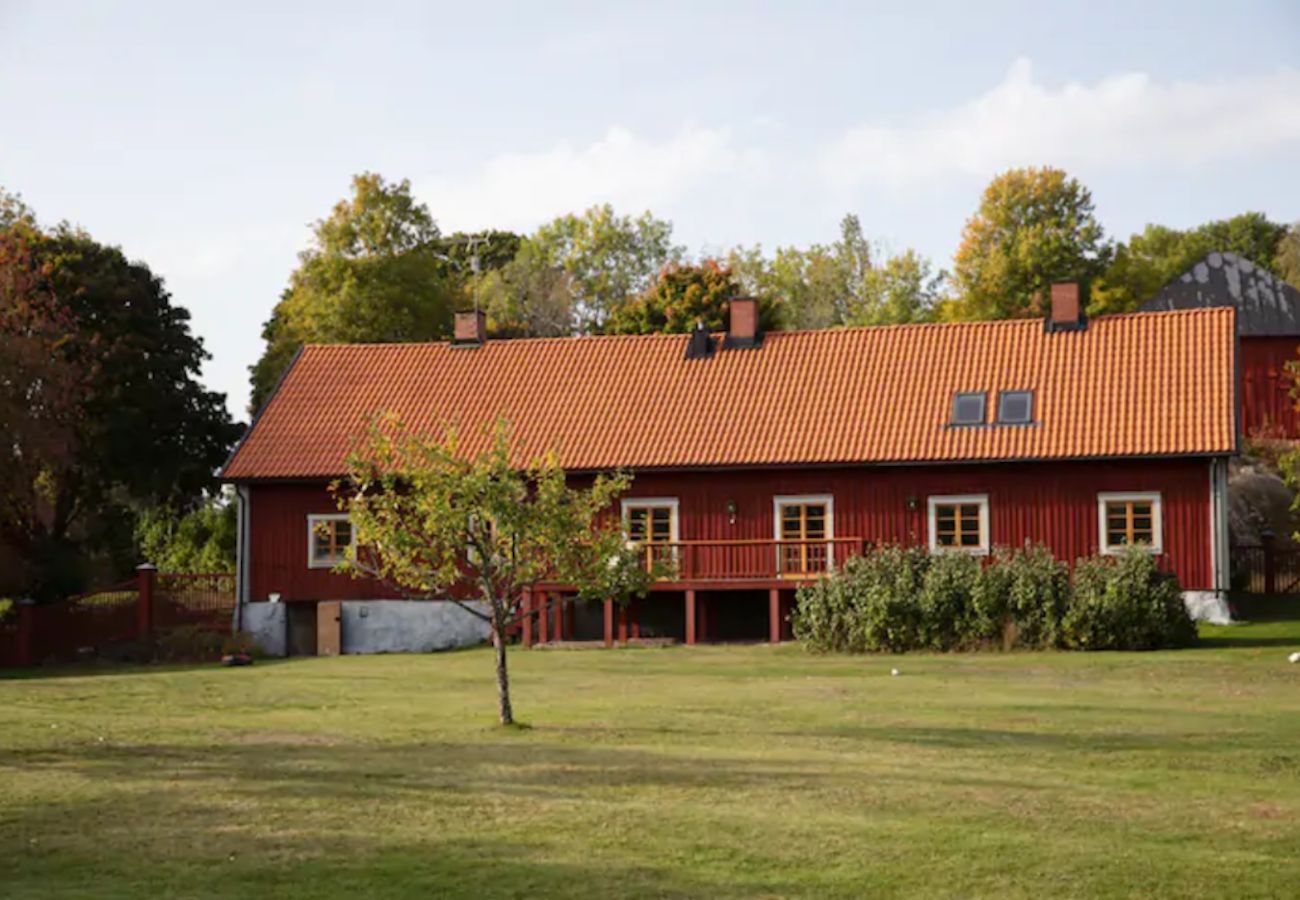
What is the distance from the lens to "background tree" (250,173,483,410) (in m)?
62.5

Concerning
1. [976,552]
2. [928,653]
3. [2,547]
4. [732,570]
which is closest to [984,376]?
[976,552]

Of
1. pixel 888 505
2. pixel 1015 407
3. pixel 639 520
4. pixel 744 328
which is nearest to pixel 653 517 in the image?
pixel 639 520

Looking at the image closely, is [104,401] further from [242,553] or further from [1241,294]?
[1241,294]

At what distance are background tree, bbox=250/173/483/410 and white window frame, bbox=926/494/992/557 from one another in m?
26.7

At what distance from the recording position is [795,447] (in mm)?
39406

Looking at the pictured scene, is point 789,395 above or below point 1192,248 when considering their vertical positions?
below

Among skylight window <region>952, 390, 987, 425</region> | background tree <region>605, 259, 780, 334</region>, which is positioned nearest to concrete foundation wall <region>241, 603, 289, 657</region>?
skylight window <region>952, 390, 987, 425</region>

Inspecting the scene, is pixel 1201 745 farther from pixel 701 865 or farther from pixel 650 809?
pixel 701 865

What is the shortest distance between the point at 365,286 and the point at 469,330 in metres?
17.7

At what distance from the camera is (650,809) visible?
48.8ft

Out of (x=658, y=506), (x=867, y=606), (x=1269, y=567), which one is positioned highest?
(x=658, y=506)

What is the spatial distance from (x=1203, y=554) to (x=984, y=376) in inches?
241

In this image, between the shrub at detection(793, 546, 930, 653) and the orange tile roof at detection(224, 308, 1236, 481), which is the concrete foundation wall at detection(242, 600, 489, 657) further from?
the shrub at detection(793, 546, 930, 653)

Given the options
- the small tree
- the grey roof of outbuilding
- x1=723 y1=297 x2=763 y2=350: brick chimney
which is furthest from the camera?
the grey roof of outbuilding
